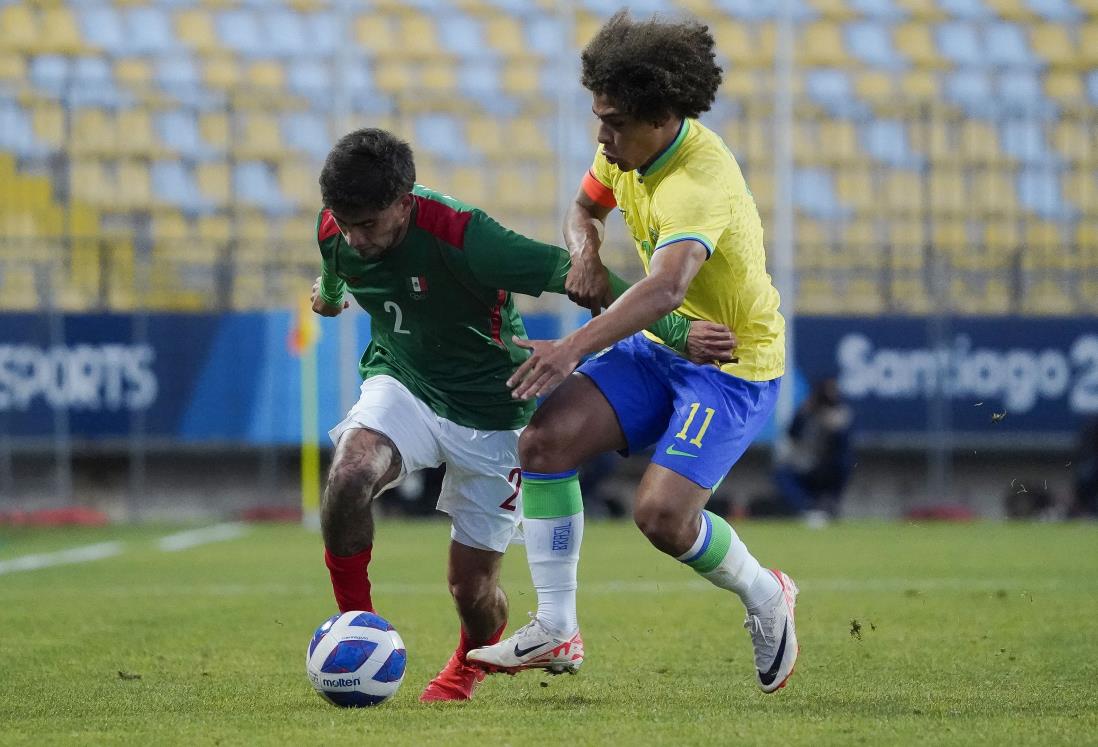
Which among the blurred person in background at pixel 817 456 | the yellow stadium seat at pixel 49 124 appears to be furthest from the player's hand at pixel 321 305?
the yellow stadium seat at pixel 49 124

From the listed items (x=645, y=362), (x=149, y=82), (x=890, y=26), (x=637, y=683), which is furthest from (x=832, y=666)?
(x=890, y=26)

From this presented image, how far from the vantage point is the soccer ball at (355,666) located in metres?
4.82

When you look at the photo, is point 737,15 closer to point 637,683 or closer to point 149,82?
point 149,82

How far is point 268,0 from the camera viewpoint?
2003 centimetres

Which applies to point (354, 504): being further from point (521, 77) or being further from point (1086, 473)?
point (521, 77)

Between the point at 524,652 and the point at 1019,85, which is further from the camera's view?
the point at 1019,85

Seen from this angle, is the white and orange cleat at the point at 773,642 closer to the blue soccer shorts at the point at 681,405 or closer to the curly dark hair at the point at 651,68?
the blue soccer shorts at the point at 681,405

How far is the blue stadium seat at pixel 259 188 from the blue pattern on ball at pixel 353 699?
13.9 meters

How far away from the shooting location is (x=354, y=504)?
4965mm

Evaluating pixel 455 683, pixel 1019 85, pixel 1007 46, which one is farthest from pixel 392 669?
pixel 1007 46

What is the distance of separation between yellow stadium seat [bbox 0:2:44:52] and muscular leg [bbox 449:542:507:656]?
15534mm

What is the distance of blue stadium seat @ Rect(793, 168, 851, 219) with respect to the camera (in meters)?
19.0

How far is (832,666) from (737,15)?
50.7ft

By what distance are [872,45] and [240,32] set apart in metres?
7.53
